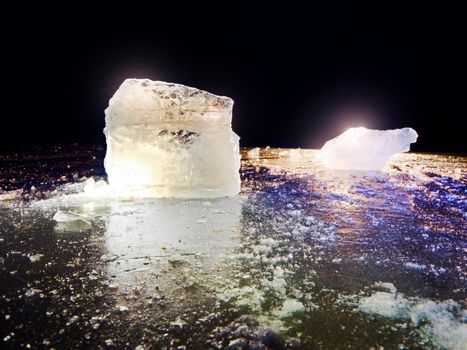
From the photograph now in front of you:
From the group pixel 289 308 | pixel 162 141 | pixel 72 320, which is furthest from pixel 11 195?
pixel 289 308

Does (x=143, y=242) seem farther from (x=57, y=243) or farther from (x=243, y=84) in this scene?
(x=243, y=84)

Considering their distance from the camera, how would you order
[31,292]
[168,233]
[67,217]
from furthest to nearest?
1. [67,217]
2. [168,233]
3. [31,292]

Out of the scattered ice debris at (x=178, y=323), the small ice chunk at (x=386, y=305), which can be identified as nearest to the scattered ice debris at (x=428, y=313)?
the small ice chunk at (x=386, y=305)

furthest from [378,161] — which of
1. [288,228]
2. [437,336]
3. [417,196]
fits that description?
[437,336]

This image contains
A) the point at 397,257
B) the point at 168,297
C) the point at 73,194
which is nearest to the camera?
the point at 168,297

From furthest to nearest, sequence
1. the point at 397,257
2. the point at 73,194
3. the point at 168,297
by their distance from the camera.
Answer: the point at 73,194 → the point at 397,257 → the point at 168,297

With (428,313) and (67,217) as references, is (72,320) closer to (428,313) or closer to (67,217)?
(428,313)
